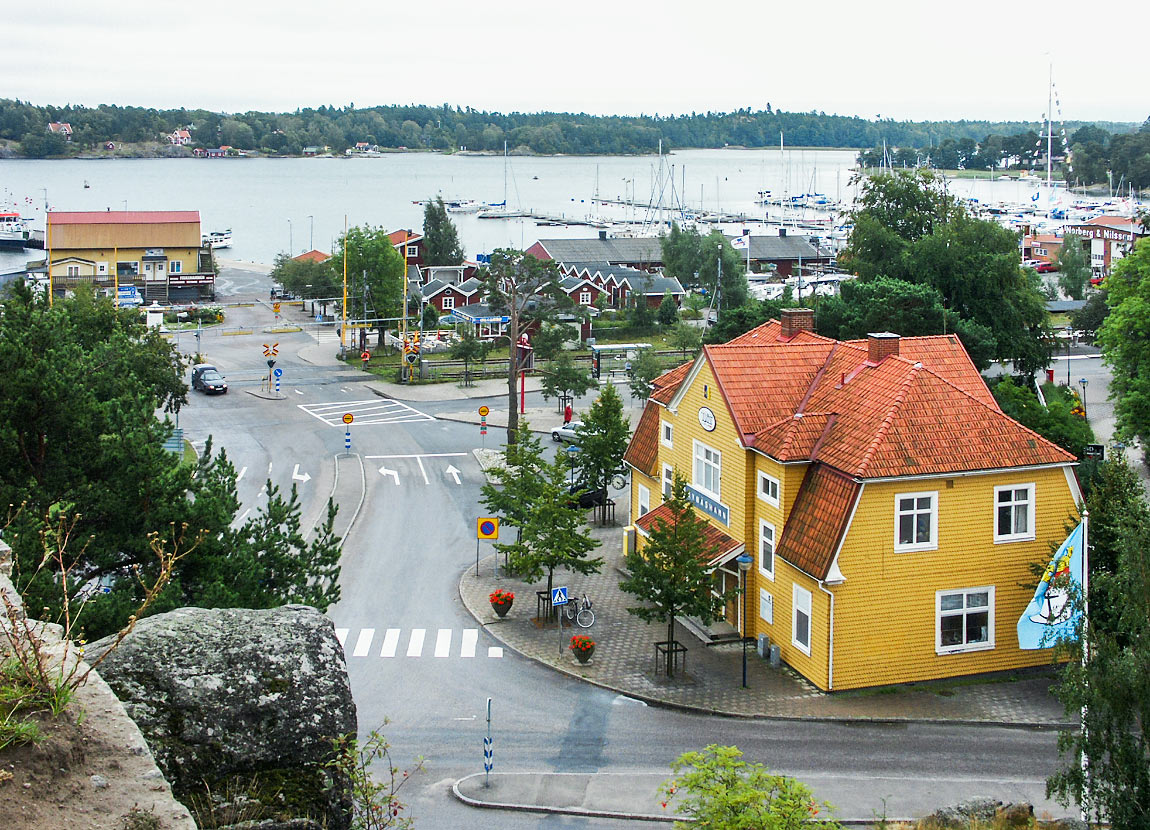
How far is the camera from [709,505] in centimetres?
3008

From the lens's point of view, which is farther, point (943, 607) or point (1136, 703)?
point (943, 607)

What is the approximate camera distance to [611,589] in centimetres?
3278

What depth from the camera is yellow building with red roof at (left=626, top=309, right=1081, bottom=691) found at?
25.2 meters

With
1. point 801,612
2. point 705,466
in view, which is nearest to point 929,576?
point 801,612

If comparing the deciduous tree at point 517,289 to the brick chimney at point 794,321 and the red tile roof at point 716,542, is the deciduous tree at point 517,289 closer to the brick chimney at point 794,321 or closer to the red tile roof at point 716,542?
the brick chimney at point 794,321

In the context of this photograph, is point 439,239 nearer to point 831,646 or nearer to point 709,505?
point 709,505

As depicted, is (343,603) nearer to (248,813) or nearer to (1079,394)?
(248,813)

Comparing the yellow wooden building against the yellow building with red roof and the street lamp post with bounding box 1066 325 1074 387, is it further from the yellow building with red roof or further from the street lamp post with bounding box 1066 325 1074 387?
the yellow building with red roof

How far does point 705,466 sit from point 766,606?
13.5ft

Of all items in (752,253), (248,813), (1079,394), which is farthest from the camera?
(752,253)

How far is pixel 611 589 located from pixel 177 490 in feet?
48.8

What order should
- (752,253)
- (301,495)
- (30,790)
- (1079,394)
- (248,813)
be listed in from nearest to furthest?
(30,790)
(248,813)
(301,495)
(1079,394)
(752,253)

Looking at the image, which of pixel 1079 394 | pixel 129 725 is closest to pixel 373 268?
pixel 1079 394

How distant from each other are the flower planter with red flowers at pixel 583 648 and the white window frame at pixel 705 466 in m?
5.05
